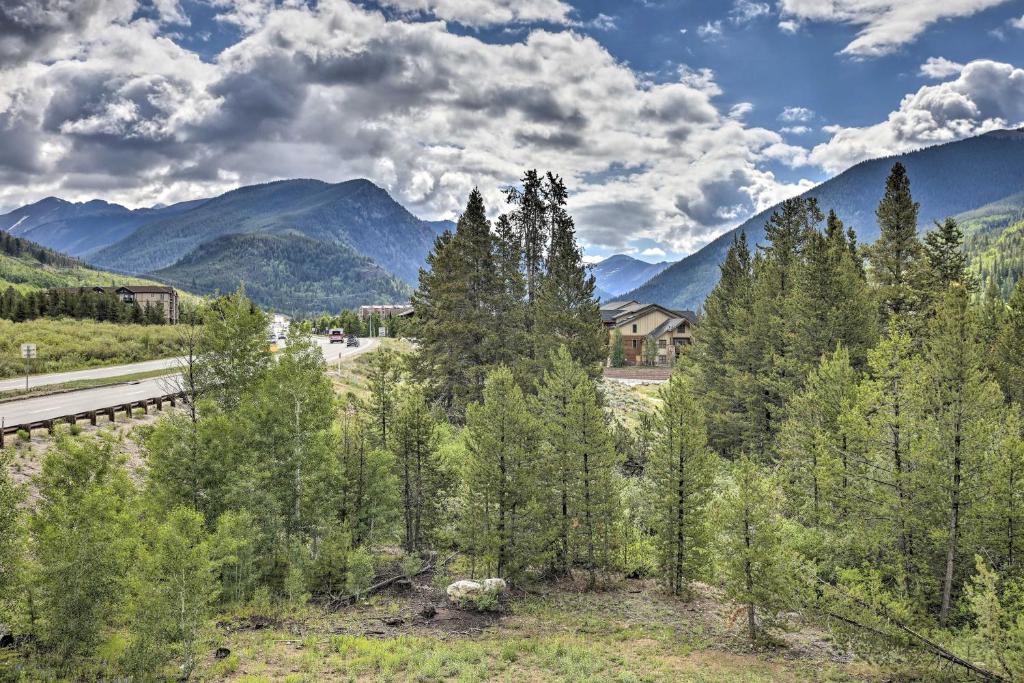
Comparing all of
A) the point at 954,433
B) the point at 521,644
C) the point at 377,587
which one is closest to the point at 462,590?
the point at 377,587

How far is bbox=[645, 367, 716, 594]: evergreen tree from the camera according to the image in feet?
70.6

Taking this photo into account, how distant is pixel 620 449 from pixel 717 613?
15.4 meters

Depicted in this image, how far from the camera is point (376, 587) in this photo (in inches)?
869

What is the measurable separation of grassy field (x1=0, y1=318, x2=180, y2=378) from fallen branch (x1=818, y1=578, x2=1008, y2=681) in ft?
141

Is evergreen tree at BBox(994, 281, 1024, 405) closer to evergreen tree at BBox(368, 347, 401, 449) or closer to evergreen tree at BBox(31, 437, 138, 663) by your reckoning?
evergreen tree at BBox(368, 347, 401, 449)

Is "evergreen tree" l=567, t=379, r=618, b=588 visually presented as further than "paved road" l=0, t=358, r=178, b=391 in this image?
No

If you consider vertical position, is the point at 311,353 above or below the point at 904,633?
above

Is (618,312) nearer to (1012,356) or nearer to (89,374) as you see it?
(89,374)

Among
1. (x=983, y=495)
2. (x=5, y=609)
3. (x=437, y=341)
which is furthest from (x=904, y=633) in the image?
(x=437, y=341)

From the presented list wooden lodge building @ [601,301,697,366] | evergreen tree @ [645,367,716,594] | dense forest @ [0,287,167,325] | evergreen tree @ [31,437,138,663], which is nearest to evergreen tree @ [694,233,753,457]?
evergreen tree @ [645,367,716,594]

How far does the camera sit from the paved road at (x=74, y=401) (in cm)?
2847

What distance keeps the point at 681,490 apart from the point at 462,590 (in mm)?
8673

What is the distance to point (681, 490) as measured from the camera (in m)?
21.7

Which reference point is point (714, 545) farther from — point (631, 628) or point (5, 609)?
point (5, 609)
